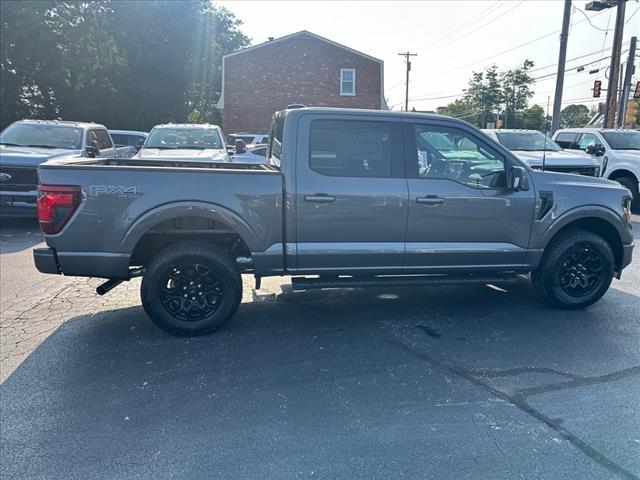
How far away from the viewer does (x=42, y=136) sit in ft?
32.6

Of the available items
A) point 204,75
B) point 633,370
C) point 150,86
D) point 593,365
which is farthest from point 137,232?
point 204,75

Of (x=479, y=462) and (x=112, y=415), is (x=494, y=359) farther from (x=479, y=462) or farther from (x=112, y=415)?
(x=112, y=415)

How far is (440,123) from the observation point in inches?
184

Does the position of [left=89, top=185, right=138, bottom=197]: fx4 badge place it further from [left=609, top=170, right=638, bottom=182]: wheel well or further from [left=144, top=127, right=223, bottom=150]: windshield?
[left=609, top=170, right=638, bottom=182]: wheel well

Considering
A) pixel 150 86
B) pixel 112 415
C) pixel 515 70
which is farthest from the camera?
pixel 515 70

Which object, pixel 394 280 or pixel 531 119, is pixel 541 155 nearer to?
pixel 394 280

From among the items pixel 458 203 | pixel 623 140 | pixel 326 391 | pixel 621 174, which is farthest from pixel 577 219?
pixel 623 140

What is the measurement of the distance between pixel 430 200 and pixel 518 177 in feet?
2.99

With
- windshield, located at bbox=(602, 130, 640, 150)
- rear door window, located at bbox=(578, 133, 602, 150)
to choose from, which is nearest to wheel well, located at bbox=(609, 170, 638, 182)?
windshield, located at bbox=(602, 130, 640, 150)

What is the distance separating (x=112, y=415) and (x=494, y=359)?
2970 mm

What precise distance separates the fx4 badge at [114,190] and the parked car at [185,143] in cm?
486

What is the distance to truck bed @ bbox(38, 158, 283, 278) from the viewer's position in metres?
4.01

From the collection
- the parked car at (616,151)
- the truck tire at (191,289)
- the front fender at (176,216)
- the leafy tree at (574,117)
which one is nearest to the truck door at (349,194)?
the front fender at (176,216)

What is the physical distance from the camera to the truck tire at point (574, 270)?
500 centimetres
